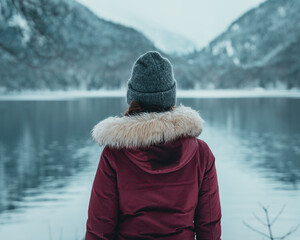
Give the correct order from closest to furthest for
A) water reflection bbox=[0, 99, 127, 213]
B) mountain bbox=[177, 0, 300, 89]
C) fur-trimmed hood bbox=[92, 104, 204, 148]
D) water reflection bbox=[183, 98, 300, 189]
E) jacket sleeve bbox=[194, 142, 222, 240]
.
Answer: fur-trimmed hood bbox=[92, 104, 204, 148] < jacket sleeve bbox=[194, 142, 222, 240] < water reflection bbox=[0, 99, 127, 213] < water reflection bbox=[183, 98, 300, 189] < mountain bbox=[177, 0, 300, 89]

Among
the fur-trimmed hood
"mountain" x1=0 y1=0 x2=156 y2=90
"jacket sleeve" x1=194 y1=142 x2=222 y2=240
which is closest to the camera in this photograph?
the fur-trimmed hood

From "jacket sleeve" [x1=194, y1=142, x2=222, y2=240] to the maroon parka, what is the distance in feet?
0.09

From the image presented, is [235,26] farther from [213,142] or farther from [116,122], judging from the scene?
[116,122]

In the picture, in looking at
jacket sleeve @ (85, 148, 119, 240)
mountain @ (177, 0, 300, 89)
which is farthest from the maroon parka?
mountain @ (177, 0, 300, 89)

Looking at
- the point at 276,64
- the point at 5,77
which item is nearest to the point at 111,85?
the point at 5,77

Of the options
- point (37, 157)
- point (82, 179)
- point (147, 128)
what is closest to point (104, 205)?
point (147, 128)

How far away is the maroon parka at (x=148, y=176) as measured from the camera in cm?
108

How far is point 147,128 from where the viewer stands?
108cm

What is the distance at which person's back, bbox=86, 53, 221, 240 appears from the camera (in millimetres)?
1078

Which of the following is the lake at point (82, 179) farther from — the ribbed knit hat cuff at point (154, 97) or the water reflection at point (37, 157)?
the ribbed knit hat cuff at point (154, 97)

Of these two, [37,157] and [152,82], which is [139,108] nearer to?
[152,82]

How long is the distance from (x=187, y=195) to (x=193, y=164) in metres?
0.10

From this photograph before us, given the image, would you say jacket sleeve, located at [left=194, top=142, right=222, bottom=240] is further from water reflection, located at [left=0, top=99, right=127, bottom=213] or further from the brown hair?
water reflection, located at [left=0, top=99, right=127, bottom=213]

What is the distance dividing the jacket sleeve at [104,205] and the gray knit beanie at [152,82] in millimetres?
216
